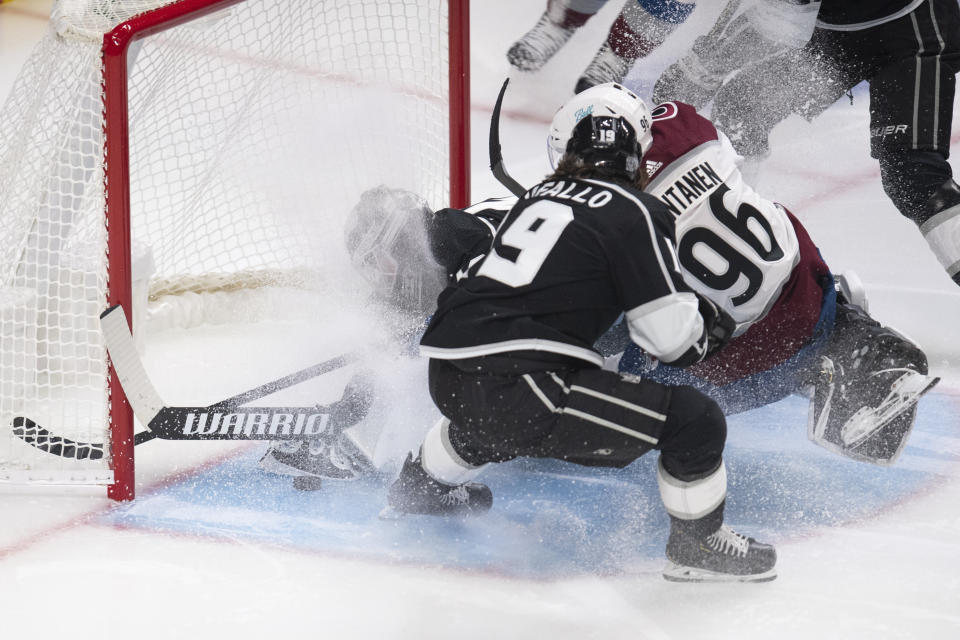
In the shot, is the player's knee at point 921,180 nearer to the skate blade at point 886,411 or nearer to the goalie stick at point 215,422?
the skate blade at point 886,411

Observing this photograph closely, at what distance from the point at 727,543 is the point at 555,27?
2045 millimetres

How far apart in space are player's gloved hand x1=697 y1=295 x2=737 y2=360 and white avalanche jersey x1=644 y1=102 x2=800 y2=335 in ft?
0.65

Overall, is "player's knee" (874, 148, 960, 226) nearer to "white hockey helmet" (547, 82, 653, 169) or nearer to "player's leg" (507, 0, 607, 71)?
"white hockey helmet" (547, 82, 653, 169)

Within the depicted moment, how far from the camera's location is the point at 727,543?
188 cm

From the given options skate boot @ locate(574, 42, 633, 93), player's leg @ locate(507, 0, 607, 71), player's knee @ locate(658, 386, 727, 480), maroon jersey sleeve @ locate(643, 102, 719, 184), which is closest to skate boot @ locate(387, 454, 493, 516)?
player's knee @ locate(658, 386, 727, 480)

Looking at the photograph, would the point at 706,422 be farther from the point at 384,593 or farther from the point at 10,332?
the point at 10,332

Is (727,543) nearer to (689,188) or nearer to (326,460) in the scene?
(689,188)

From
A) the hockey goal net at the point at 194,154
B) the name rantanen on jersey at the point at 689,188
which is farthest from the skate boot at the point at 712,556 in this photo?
the hockey goal net at the point at 194,154

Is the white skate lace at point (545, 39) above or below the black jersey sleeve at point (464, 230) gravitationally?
above

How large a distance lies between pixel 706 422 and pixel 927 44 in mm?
1182

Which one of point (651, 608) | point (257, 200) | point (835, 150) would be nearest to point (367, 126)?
point (257, 200)

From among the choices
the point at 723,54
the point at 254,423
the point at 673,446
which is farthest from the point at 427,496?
the point at 723,54

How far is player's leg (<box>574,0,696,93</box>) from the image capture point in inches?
125

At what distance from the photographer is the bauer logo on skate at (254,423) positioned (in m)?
2.28
